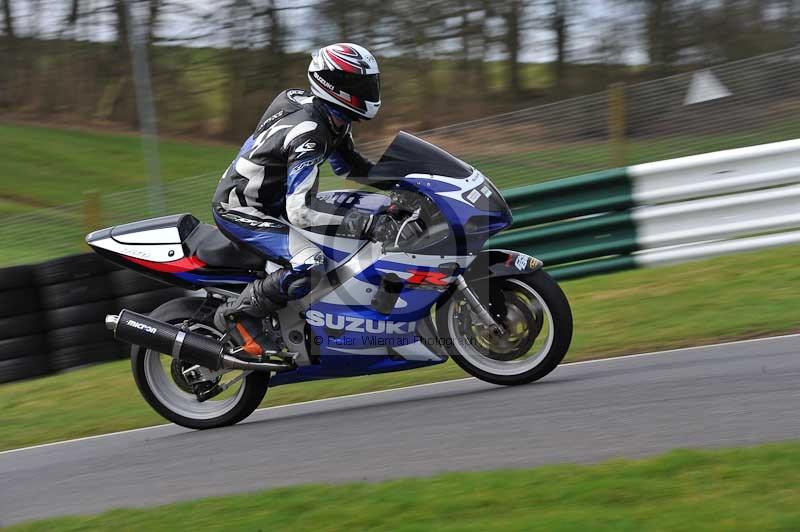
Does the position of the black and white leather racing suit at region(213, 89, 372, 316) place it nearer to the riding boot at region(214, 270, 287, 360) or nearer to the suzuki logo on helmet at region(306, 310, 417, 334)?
the riding boot at region(214, 270, 287, 360)

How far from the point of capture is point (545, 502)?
4.10 meters

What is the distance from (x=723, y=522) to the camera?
3672mm

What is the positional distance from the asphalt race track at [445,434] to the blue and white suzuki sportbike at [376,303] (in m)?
0.25

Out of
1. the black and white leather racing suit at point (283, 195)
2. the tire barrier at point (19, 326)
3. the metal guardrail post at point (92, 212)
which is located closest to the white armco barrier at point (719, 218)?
the black and white leather racing suit at point (283, 195)

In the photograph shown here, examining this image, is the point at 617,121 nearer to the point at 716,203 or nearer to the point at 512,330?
the point at 716,203

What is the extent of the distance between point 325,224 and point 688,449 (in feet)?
7.55

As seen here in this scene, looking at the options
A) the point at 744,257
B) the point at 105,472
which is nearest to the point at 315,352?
the point at 105,472

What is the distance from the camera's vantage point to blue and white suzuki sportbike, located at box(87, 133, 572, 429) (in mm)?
5891

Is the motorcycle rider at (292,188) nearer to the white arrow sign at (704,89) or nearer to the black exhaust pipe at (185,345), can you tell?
the black exhaust pipe at (185,345)

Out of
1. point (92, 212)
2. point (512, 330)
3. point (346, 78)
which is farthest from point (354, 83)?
point (92, 212)

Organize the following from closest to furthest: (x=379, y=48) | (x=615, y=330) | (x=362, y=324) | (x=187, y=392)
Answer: (x=362, y=324) → (x=187, y=392) → (x=615, y=330) → (x=379, y=48)

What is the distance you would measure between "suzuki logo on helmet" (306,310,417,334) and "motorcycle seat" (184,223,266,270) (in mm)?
443

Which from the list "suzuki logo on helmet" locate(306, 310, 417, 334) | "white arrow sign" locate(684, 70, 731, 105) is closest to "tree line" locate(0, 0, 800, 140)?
"white arrow sign" locate(684, 70, 731, 105)

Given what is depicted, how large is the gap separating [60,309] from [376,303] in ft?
12.3
